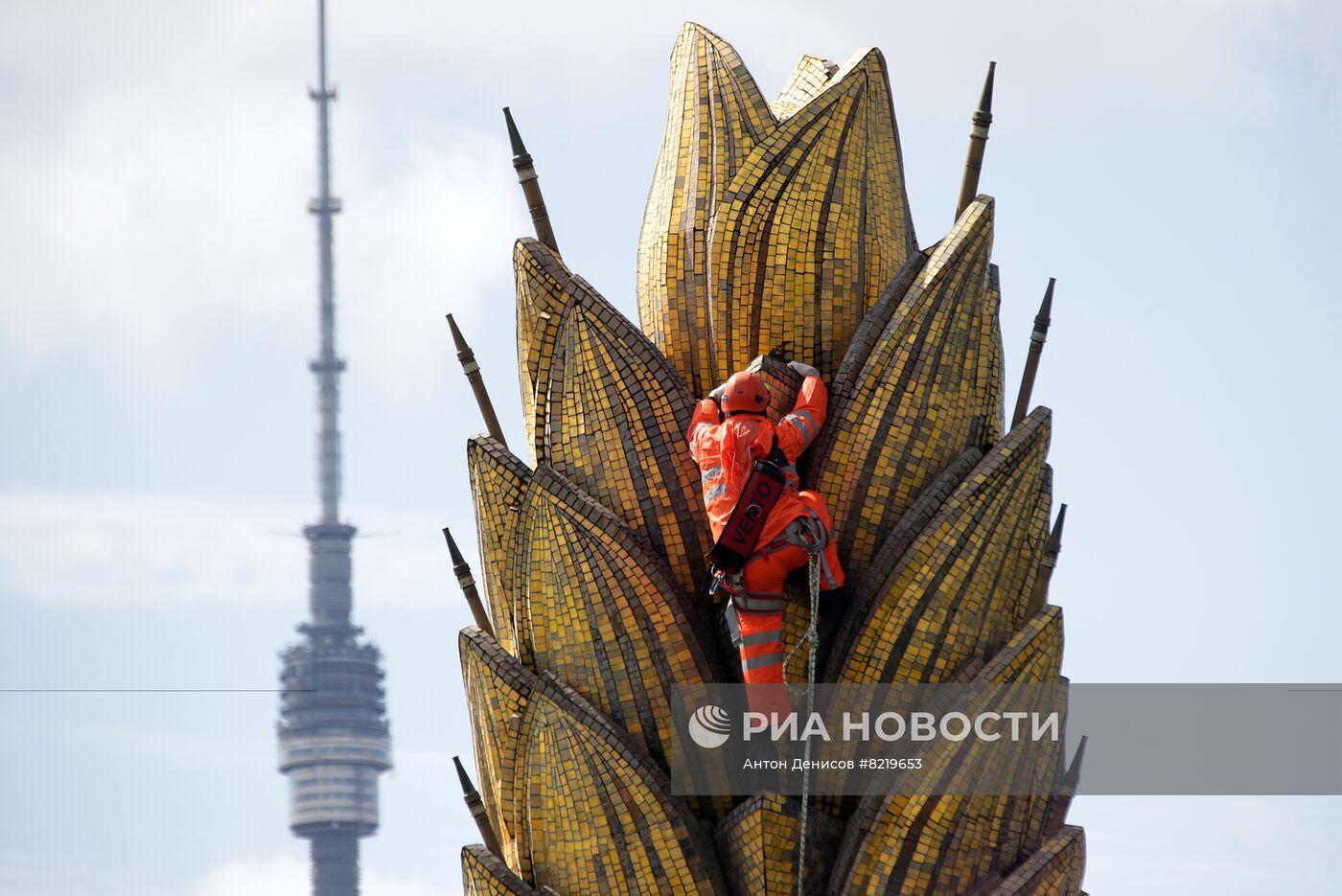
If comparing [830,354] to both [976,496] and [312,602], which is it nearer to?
[976,496]

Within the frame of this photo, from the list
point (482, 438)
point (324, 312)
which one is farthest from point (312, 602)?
point (482, 438)

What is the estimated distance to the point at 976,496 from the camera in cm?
1853

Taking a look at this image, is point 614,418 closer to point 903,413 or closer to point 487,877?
point 903,413

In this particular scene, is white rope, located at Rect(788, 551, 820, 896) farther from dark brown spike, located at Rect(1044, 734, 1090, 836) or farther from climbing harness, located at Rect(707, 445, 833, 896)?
dark brown spike, located at Rect(1044, 734, 1090, 836)

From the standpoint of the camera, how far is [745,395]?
18172 millimetres

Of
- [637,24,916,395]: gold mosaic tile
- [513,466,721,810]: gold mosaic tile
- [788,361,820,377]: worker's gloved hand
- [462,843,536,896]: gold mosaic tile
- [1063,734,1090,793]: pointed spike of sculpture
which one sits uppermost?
[637,24,916,395]: gold mosaic tile

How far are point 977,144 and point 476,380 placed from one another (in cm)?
481

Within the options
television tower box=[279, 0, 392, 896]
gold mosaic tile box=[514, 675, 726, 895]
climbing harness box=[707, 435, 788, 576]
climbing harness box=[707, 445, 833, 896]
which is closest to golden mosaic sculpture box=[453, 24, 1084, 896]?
gold mosaic tile box=[514, 675, 726, 895]

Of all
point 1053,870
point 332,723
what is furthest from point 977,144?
point 332,723

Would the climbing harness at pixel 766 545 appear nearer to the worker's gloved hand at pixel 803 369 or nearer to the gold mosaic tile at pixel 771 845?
the gold mosaic tile at pixel 771 845

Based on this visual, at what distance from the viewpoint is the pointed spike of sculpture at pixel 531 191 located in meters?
19.8

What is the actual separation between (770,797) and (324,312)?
69.0 meters

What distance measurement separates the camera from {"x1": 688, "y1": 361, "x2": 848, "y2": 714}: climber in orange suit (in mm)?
18078

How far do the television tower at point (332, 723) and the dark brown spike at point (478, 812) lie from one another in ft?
218
